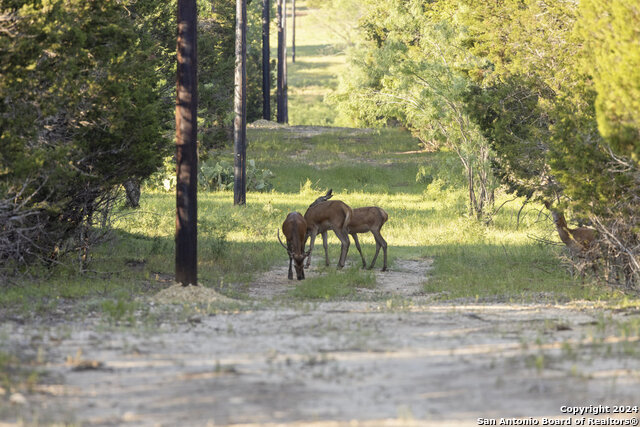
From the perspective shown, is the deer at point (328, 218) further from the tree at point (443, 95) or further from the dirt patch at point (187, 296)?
the tree at point (443, 95)

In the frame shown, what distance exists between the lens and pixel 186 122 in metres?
14.2

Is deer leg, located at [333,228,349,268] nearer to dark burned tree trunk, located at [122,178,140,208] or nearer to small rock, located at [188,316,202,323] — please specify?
small rock, located at [188,316,202,323]

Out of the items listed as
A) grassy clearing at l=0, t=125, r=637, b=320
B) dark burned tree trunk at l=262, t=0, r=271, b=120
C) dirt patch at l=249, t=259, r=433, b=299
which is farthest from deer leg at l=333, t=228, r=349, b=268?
dark burned tree trunk at l=262, t=0, r=271, b=120

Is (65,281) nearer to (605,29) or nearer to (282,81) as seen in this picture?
(605,29)

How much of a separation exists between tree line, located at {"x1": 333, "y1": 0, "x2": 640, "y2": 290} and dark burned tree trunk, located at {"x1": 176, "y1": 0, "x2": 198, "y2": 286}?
5935 millimetres

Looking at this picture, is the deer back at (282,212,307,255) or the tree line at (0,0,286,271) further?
the deer back at (282,212,307,255)

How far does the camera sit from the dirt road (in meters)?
6.88

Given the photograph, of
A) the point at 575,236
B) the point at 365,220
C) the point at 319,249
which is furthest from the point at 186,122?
the point at 319,249

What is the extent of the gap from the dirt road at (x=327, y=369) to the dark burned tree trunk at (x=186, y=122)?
308cm

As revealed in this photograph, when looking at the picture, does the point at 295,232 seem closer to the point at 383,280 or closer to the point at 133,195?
the point at 383,280

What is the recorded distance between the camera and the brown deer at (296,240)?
17.6m

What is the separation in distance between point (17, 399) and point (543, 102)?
13757mm

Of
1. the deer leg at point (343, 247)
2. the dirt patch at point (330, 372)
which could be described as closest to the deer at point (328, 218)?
the deer leg at point (343, 247)

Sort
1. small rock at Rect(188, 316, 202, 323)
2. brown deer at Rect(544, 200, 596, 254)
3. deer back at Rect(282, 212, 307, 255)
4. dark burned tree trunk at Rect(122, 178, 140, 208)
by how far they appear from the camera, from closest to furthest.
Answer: small rock at Rect(188, 316, 202, 323)
brown deer at Rect(544, 200, 596, 254)
deer back at Rect(282, 212, 307, 255)
dark burned tree trunk at Rect(122, 178, 140, 208)
